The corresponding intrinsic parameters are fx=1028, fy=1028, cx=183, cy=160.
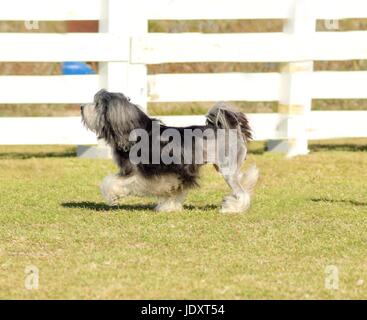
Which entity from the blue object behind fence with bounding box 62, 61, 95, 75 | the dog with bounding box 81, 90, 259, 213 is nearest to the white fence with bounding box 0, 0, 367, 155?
the blue object behind fence with bounding box 62, 61, 95, 75

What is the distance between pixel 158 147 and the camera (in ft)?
30.2

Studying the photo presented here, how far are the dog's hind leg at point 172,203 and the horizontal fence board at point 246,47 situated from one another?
11.8ft

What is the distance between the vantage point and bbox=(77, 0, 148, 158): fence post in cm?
1288

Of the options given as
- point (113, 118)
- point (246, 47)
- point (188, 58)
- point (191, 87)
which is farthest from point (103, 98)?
point (246, 47)

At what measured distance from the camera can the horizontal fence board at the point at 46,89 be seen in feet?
42.1

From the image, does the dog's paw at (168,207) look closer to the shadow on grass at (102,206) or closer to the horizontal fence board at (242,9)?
the shadow on grass at (102,206)

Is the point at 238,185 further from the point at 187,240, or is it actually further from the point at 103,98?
the point at 103,98

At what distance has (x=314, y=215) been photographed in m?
9.65

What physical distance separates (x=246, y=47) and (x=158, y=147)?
423 centimetres

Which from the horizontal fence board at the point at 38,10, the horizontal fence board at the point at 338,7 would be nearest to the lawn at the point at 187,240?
the horizontal fence board at the point at 38,10

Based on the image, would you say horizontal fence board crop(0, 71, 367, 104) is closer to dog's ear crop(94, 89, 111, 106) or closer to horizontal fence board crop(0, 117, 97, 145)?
horizontal fence board crop(0, 117, 97, 145)

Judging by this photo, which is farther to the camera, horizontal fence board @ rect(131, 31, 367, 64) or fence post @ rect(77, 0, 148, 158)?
fence post @ rect(77, 0, 148, 158)

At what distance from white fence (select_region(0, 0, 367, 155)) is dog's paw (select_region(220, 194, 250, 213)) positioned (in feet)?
12.0
